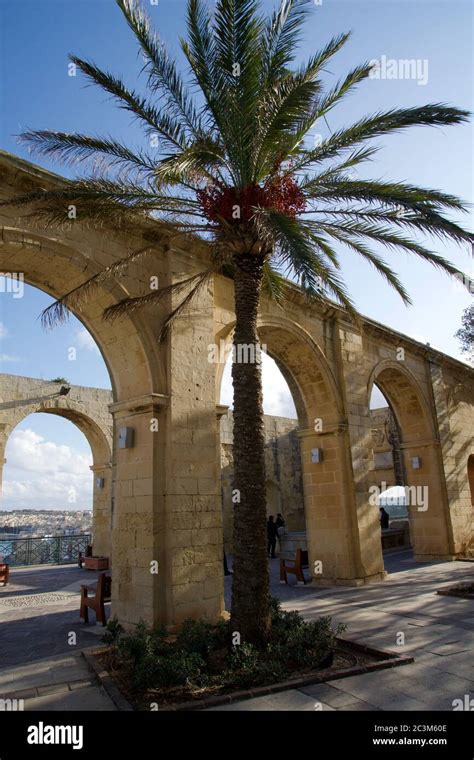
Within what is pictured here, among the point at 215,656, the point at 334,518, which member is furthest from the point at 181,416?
the point at 334,518

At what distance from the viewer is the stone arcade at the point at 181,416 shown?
6984 mm

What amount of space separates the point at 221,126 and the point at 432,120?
2.49 metres

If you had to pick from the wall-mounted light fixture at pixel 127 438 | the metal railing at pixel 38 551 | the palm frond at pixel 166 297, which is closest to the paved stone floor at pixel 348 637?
the wall-mounted light fixture at pixel 127 438

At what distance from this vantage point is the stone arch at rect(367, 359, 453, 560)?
46.8 ft

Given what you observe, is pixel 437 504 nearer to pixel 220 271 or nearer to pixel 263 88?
pixel 220 271

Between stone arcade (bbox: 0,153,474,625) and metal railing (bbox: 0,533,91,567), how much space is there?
11.7 meters

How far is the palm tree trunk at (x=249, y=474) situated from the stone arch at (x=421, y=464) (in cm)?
866

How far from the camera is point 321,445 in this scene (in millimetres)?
11477

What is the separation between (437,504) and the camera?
14414 millimetres

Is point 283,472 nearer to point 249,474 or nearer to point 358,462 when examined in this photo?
point 358,462

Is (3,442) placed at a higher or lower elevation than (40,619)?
higher

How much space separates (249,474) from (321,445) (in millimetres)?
6043

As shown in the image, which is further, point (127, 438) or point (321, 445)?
point (321, 445)

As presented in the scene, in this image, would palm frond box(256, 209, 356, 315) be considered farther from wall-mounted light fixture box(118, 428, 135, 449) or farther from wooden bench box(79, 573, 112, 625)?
wooden bench box(79, 573, 112, 625)
